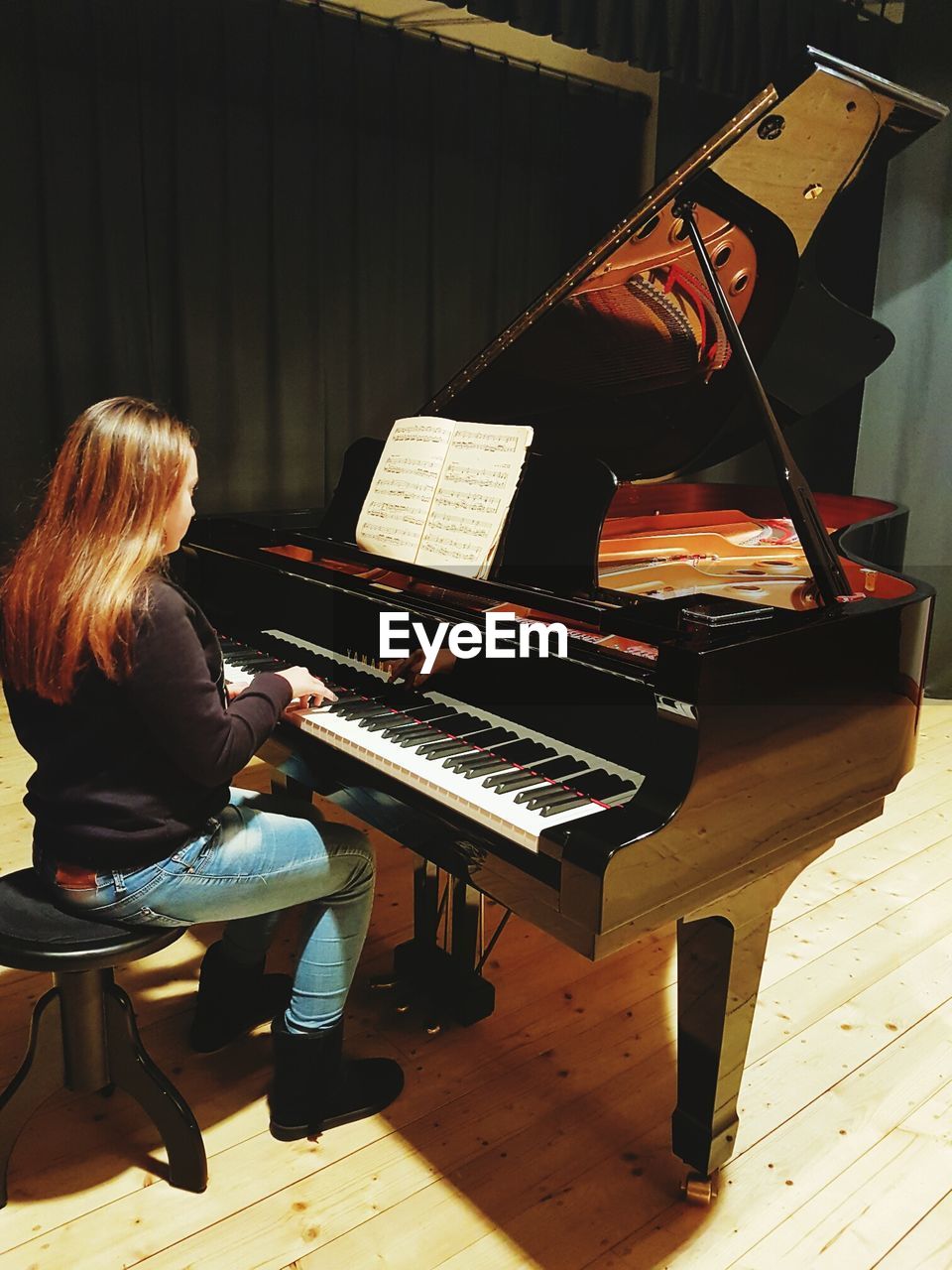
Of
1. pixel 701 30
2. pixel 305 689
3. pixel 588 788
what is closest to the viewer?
pixel 588 788

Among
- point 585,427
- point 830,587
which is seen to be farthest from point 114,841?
point 585,427

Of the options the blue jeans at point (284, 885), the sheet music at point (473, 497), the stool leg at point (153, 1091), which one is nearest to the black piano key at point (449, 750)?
the blue jeans at point (284, 885)

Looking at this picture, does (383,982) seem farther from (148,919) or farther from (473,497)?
(473,497)

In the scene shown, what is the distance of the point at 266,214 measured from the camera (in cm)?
507

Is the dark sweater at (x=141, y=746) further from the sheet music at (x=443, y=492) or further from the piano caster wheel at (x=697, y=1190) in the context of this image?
the piano caster wheel at (x=697, y=1190)

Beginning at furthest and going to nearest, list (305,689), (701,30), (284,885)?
1. (701,30)
2. (305,689)
3. (284,885)

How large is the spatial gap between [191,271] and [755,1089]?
14.7 feet

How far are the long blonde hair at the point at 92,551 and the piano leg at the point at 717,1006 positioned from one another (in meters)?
1.01

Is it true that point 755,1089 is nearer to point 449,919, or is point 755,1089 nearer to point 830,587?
point 449,919

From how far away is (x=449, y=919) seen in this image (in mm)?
2234

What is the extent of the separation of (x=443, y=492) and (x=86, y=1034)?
124 cm

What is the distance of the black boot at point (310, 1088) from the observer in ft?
6.08

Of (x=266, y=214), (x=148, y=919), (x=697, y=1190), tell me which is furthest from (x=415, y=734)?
(x=266, y=214)

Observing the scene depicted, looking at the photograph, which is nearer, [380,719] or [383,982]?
[380,719]
